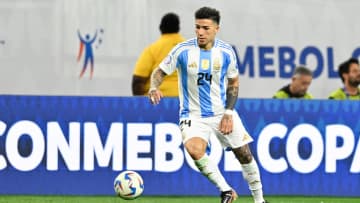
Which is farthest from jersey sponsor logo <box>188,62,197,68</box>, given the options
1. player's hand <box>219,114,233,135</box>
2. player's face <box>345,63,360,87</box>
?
player's face <box>345,63,360,87</box>

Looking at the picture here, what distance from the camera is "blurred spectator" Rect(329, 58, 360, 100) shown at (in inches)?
627

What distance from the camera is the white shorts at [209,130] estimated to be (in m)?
12.3

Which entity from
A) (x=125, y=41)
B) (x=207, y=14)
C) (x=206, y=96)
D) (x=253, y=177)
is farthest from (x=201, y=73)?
(x=125, y=41)

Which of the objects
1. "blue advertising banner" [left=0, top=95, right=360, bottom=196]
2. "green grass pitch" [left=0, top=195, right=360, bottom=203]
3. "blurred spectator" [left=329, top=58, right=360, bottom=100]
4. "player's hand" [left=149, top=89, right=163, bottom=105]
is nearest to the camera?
"player's hand" [left=149, top=89, right=163, bottom=105]

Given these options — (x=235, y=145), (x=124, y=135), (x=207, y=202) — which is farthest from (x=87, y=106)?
(x=235, y=145)

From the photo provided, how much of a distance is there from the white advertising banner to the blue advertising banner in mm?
2756

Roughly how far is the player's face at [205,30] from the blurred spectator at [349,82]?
394 centimetres

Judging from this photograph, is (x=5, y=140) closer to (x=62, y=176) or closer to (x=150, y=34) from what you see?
(x=62, y=176)

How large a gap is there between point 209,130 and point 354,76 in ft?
13.2

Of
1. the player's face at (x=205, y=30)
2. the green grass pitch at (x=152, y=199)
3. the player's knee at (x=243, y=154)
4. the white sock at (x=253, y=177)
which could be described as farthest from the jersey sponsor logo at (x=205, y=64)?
the green grass pitch at (x=152, y=199)

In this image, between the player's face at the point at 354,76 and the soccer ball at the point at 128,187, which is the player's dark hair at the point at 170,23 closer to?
the player's face at the point at 354,76

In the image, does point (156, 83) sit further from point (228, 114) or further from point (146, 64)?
point (146, 64)

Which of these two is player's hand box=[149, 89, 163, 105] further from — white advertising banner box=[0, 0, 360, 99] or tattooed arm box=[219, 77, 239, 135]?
white advertising banner box=[0, 0, 360, 99]

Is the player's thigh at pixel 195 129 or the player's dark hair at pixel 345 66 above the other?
the player's dark hair at pixel 345 66
